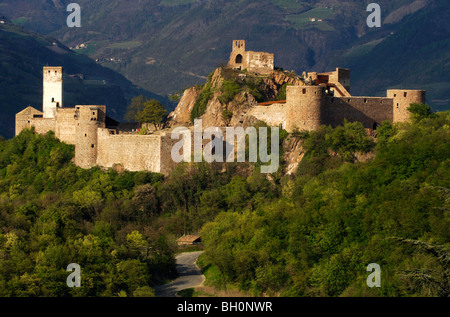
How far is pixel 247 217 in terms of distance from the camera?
7512 centimetres

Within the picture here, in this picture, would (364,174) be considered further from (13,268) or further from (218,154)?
(13,268)

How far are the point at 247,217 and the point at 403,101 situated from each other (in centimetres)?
1497

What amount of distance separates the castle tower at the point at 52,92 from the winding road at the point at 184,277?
17.9 m

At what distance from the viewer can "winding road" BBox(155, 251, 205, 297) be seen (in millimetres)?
67875

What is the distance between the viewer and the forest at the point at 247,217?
6309cm

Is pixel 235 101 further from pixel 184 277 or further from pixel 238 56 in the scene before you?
pixel 184 277

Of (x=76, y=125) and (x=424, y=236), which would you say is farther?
(x=76, y=125)

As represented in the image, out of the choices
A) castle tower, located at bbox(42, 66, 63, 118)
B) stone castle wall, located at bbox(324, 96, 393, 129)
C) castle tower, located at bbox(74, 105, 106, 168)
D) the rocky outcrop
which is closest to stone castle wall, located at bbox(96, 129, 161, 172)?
castle tower, located at bbox(74, 105, 106, 168)

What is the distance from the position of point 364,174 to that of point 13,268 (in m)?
23.5

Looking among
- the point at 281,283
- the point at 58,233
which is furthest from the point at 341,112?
the point at 58,233

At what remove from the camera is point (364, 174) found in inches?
2813
